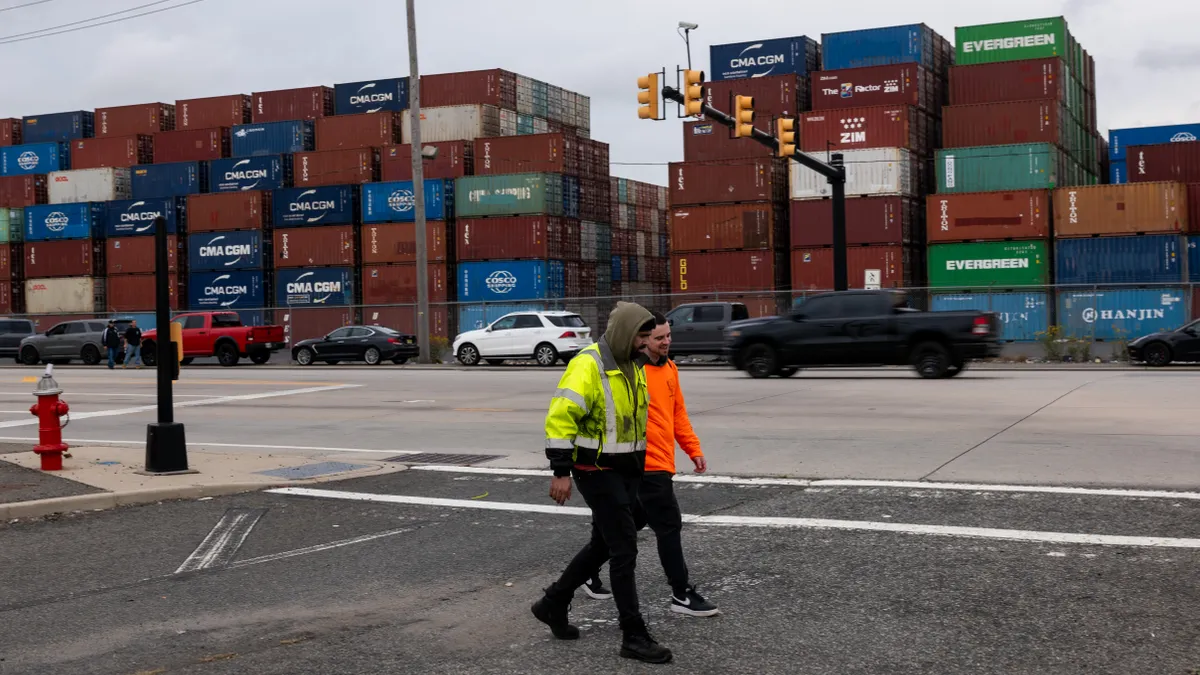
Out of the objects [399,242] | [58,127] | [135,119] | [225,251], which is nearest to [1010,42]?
[399,242]

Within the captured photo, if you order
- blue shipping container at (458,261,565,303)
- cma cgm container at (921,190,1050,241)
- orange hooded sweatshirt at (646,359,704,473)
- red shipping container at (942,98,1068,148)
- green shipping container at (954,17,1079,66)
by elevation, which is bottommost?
orange hooded sweatshirt at (646,359,704,473)

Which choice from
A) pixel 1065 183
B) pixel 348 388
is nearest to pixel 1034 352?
pixel 1065 183

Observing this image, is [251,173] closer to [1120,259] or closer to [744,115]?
[744,115]

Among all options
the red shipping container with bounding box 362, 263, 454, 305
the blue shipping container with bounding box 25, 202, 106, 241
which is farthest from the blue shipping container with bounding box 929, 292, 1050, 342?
the blue shipping container with bounding box 25, 202, 106, 241

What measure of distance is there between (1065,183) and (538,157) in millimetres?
18200

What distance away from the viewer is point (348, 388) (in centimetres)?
2428

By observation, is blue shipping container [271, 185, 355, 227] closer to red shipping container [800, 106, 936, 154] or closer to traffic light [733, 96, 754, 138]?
red shipping container [800, 106, 936, 154]

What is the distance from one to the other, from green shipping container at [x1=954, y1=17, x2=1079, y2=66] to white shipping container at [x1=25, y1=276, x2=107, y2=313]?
3531 cm

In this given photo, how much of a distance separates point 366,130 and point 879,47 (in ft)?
64.8

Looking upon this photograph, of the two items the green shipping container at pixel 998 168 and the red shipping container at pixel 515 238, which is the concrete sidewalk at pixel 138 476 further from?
the green shipping container at pixel 998 168

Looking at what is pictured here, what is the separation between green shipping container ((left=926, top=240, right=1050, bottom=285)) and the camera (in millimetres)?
36219

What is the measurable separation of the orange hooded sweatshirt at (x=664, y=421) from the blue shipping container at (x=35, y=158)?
174 ft

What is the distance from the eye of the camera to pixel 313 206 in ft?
149

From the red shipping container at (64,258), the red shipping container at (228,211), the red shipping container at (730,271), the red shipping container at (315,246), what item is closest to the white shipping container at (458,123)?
the red shipping container at (315,246)
